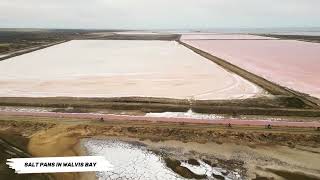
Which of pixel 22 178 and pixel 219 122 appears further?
pixel 219 122

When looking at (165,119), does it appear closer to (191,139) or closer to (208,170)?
(191,139)

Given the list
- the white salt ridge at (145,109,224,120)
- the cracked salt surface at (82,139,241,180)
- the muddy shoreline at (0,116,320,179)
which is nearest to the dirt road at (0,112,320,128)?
the white salt ridge at (145,109,224,120)

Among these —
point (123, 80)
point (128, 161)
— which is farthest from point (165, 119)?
point (123, 80)

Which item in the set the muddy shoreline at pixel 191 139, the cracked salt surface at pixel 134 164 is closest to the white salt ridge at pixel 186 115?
the muddy shoreline at pixel 191 139

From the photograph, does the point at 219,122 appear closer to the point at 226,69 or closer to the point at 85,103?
the point at 85,103

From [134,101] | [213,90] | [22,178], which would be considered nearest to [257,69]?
[213,90]

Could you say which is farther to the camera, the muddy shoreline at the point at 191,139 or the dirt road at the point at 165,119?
the dirt road at the point at 165,119

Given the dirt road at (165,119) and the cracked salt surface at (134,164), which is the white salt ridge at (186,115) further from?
the cracked salt surface at (134,164)

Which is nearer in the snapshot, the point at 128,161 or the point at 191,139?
the point at 128,161

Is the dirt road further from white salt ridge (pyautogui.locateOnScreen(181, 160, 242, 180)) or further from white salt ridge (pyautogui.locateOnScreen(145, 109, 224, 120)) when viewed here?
white salt ridge (pyautogui.locateOnScreen(181, 160, 242, 180))
